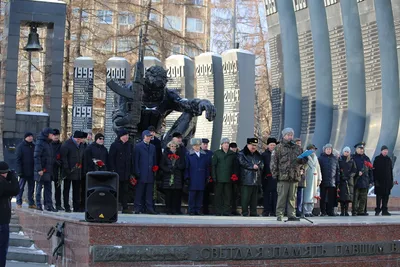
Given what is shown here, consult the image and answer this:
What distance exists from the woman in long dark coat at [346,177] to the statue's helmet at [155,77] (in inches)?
150

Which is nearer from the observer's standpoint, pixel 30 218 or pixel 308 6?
pixel 30 218

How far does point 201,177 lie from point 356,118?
1043 cm

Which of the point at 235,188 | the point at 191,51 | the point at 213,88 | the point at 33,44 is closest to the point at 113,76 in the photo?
the point at 213,88

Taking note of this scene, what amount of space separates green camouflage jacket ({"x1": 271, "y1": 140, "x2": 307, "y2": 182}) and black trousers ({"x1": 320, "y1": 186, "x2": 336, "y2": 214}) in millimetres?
3700

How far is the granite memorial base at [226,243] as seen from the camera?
10672mm

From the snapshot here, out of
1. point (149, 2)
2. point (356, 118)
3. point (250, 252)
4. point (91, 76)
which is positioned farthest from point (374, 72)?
point (149, 2)

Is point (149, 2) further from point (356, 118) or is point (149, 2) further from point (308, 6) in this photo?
point (356, 118)

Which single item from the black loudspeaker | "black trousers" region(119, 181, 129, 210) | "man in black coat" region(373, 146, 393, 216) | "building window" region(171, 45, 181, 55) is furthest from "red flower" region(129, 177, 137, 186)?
"building window" region(171, 45, 181, 55)

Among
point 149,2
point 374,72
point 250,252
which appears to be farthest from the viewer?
point 149,2

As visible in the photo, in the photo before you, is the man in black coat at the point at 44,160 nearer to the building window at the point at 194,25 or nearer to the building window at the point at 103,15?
the building window at the point at 103,15

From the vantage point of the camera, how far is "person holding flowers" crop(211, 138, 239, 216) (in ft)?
48.1

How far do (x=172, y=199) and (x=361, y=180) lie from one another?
4025 mm

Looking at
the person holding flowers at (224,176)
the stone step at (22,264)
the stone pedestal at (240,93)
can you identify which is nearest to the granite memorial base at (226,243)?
the stone step at (22,264)

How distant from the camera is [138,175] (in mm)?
14289
